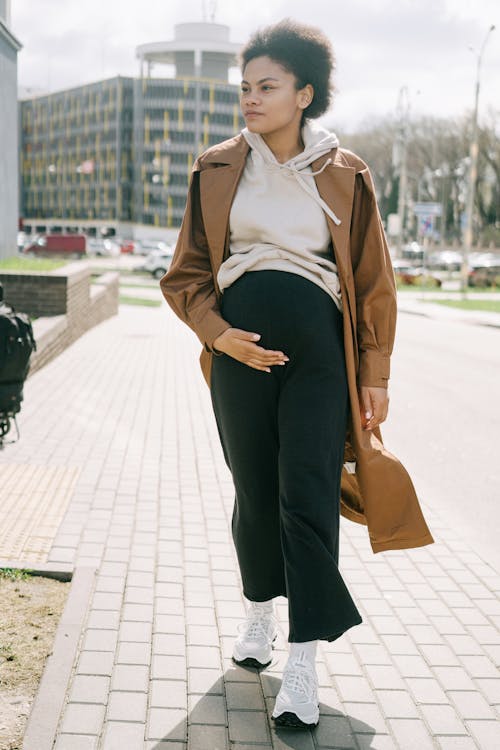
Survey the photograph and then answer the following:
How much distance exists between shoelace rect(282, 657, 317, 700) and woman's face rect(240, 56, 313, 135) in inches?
65.0

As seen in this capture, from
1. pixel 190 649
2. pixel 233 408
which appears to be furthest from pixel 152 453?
pixel 233 408

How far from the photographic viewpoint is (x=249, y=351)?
2.97m

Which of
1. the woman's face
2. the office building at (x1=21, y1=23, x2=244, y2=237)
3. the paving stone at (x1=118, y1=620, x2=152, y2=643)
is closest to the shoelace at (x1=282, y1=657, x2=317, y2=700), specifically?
the paving stone at (x1=118, y1=620, x2=152, y2=643)

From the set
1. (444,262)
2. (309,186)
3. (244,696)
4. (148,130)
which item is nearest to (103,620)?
(244,696)

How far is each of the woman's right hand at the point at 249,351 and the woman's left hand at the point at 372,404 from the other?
0.30m

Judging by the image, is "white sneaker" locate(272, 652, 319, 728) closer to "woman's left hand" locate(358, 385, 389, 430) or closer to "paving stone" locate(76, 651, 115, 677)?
"paving stone" locate(76, 651, 115, 677)

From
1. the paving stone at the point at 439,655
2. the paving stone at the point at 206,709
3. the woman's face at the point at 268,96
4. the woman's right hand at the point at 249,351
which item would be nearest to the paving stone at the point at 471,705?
the paving stone at the point at 439,655

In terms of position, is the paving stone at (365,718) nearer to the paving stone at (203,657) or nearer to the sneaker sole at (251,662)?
the sneaker sole at (251,662)

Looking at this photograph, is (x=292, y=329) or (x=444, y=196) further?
(x=444, y=196)

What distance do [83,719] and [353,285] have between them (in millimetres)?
1544

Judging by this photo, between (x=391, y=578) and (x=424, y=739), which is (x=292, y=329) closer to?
(x=424, y=739)

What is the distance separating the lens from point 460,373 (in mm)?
14039

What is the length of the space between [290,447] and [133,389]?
8.07 m

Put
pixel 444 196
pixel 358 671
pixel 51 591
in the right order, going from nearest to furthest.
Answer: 1. pixel 358 671
2. pixel 51 591
3. pixel 444 196
